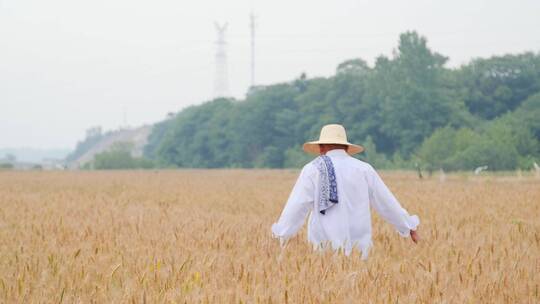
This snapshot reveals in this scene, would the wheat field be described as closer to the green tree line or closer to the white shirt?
the white shirt

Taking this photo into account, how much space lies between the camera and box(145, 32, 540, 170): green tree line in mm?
51688

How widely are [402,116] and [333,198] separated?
186 feet

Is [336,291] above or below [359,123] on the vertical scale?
below

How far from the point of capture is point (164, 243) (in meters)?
6.65

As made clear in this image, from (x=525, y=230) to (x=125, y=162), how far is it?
2975 inches

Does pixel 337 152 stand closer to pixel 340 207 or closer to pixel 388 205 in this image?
pixel 340 207

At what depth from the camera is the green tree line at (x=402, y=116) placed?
170ft

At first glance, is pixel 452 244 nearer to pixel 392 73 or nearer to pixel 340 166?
pixel 340 166

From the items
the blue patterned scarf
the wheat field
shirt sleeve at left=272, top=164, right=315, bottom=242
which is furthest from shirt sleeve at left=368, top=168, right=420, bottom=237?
shirt sleeve at left=272, top=164, right=315, bottom=242

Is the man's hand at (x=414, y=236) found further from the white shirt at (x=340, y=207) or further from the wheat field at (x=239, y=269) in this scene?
the white shirt at (x=340, y=207)

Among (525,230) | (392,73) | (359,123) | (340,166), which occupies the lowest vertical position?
(525,230)

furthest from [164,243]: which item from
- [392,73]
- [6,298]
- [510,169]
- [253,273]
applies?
[392,73]

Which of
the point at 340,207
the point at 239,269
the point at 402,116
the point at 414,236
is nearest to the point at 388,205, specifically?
the point at 414,236

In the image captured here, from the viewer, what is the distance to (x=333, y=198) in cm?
586
